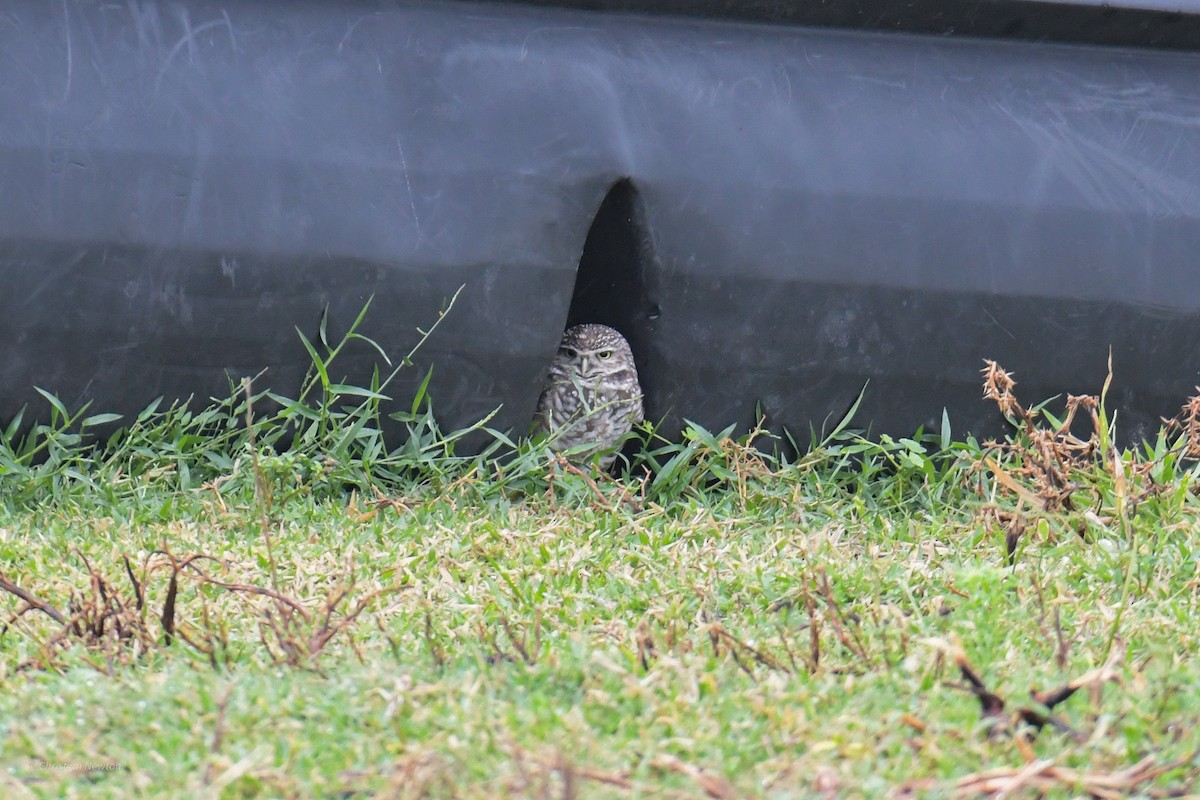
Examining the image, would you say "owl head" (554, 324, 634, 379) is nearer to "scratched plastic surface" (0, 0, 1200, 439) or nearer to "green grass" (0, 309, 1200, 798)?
"scratched plastic surface" (0, 0, 1200, 439)

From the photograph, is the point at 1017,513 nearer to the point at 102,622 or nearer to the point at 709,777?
the point at 709,777

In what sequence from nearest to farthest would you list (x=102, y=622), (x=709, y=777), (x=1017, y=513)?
(x=709, y=777) → (x=102, y=622) → (x=1017, y=513)

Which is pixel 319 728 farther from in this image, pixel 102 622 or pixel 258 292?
pixel 258 292

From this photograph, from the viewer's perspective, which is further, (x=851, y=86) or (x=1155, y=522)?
(x=851, y=86)

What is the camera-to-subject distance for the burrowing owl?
9.49ft

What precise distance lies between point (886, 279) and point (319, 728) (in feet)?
6.24

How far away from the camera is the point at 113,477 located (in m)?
2.48

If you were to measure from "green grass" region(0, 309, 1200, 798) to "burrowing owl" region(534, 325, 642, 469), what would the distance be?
0.11 metres

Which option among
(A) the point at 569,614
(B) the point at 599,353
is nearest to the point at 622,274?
(B) the point at 599,353

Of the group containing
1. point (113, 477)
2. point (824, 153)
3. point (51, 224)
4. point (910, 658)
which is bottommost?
point (113, 477)

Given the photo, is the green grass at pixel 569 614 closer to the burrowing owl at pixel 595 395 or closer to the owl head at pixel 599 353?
the burrowing owl at pixel 595 395

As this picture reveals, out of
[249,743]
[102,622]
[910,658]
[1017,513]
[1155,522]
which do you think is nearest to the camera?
[249,743]

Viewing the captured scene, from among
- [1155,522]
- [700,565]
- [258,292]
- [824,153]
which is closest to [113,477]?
[258,292]

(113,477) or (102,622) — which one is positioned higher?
(102,622)
